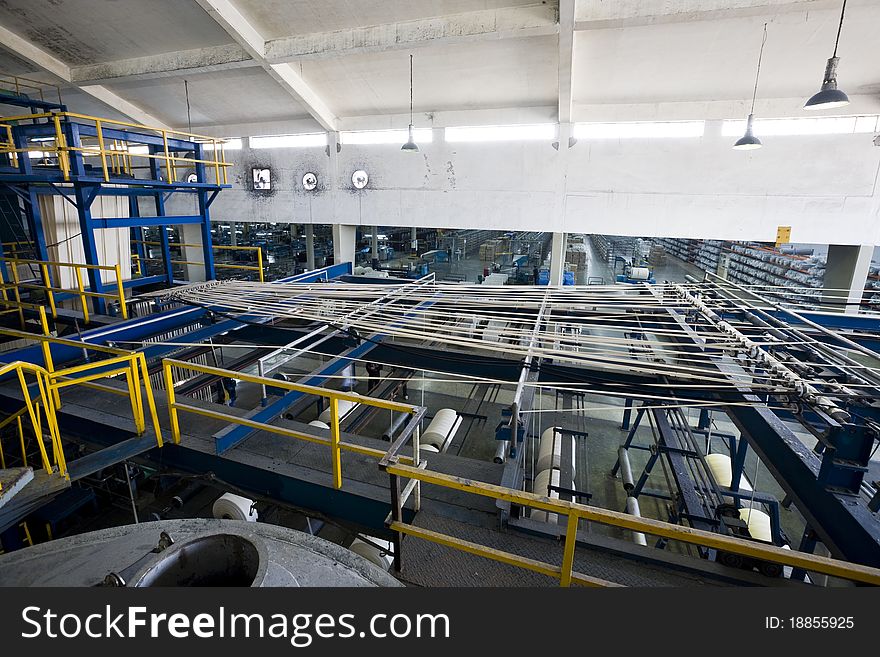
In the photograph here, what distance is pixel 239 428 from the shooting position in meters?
4.39

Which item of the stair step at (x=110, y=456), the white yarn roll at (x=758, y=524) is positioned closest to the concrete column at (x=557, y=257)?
the white yarn roll at (x=758, y=524)

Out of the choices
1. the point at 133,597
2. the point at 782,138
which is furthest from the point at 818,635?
the point at 782,138

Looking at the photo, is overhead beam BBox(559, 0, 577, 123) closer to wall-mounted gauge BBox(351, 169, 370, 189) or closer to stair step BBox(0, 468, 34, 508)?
wall-mounted gauge BBox(351, 169, 370, 189)

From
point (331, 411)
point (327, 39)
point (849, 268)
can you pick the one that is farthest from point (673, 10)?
point (331, 411)

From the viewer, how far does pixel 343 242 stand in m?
14.5

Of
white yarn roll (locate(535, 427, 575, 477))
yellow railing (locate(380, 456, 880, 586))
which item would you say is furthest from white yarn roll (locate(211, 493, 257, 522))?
white yarn roll (locate(535, 427, 575, 477))

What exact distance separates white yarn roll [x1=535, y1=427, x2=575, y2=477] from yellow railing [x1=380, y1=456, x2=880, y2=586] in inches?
154

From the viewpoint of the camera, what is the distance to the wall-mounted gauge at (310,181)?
14150 mm

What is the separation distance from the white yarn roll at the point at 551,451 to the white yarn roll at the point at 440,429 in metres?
1.66

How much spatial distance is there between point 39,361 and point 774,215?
1405 centimetres

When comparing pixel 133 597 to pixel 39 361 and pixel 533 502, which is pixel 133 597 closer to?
pixel 533 502

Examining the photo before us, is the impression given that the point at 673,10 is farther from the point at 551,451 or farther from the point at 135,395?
the point at 135,395

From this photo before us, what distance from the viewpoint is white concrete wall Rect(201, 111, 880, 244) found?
9867 millimetres

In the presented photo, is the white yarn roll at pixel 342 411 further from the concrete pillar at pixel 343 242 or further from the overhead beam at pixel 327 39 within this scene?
the overhead beam at pixel 327 39
